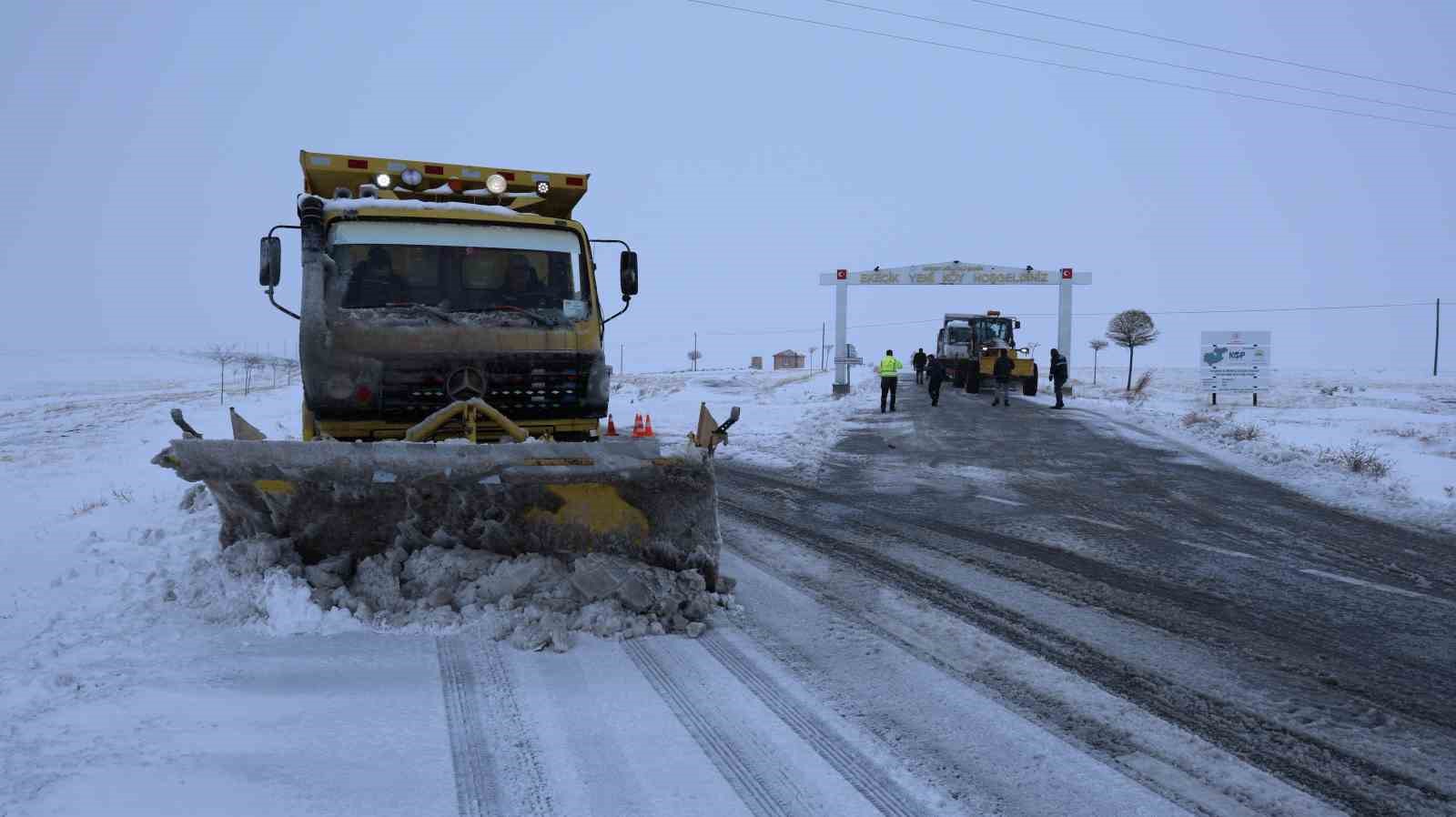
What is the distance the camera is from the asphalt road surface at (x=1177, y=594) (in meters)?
3.33

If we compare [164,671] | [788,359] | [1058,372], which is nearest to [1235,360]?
[1058,372]

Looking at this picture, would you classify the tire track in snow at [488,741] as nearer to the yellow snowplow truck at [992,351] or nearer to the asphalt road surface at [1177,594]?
the asphalt road surface at [1177,594]

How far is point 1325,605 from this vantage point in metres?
5.27

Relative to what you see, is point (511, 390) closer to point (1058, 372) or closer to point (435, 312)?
point (435, 312)

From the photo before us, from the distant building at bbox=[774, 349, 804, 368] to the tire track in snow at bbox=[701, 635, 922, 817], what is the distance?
92117mm

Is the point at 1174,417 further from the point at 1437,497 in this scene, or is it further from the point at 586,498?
the point at 586,498

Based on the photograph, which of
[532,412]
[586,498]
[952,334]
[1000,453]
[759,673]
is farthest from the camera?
[952,334]

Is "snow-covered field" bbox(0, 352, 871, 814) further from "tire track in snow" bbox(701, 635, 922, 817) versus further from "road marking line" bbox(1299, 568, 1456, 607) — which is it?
"road marking line" bbox(1299, 568, 1456, 607)

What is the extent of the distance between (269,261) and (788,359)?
300ft

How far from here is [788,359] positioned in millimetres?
96562

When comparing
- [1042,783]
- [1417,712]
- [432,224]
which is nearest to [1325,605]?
[1417,712]

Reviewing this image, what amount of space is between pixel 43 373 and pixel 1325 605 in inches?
2908

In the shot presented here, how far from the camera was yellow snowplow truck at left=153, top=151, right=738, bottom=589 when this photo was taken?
13.6 feet

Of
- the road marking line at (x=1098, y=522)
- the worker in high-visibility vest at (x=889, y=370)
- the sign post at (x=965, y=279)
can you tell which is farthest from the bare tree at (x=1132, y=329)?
the road marking line at (x=1098, y=522)
